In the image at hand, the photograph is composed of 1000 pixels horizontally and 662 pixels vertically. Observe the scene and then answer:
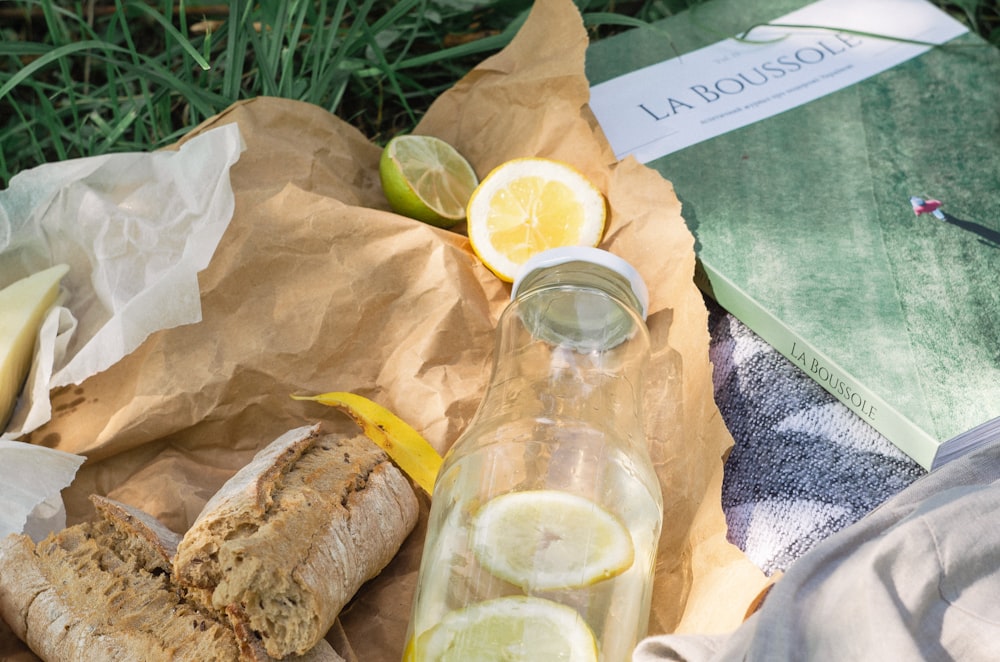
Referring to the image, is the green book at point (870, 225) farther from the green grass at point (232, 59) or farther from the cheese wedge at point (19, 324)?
the cheese wedge at point (19, 324)

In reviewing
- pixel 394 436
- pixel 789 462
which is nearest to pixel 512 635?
pixel 394 436

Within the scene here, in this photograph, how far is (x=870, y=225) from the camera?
4.74 feet

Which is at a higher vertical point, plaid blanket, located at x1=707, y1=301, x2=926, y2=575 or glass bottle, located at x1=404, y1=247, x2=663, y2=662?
glass bottle, located at x1=404, y1=247, x2=663, y2=662

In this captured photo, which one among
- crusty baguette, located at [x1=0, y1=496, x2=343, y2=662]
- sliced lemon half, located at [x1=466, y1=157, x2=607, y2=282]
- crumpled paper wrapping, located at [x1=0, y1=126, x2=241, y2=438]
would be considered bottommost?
crusty baguette, located at [x1=0, y1=496, x2=343, y2=662]

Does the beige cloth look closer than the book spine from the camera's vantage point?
Yes

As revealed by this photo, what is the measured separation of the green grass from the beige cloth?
102 centimetres

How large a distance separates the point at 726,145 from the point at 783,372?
398mm

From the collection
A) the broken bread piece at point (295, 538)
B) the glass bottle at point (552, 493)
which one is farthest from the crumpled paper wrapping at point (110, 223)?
the glass bottle at point (552, 493)

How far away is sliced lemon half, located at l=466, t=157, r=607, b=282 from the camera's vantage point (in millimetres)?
1435

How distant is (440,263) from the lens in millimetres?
1413

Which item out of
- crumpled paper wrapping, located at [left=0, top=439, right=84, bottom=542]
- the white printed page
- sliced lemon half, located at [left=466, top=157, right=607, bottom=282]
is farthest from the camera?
the white printed page

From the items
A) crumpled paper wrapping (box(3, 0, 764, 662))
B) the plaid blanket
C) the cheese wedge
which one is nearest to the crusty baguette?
crumpled paper wrapping (box(3, 0, 764, 662))

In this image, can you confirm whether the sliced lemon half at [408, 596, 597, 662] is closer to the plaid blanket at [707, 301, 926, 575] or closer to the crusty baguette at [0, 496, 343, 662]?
the crusty baguette at [0, 496, 343, 662]

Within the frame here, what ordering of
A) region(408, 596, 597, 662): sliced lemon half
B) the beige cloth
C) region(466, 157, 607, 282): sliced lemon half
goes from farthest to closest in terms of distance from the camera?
A: region(466, 157, 607, 282): sliced lemon half < region(408, 596, 597, 662): sliced lemon half < the beige cloth
